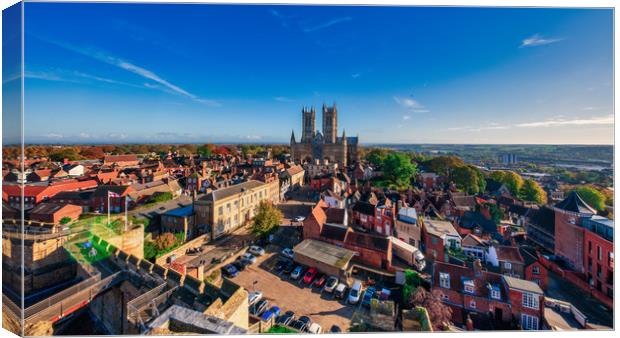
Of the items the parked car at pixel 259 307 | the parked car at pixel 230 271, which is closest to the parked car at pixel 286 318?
the parked car at pixel 259 307

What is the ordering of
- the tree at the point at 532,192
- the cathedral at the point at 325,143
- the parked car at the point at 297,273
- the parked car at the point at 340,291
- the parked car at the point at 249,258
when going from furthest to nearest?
the cathedral at the point at 325,143, the tree at the point at 532,192, the parked car at the point at 249,258, the parked car at the point at 297,273, the parked car at the point at 340,291

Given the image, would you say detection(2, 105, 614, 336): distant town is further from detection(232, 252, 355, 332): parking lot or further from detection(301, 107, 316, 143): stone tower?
detection(301, 107, 316, 143): stone tower

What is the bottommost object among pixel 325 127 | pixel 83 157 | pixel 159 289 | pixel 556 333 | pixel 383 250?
pixel 383 250

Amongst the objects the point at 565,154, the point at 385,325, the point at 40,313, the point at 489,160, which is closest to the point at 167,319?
the point at 40,313

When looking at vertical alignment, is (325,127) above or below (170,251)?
above

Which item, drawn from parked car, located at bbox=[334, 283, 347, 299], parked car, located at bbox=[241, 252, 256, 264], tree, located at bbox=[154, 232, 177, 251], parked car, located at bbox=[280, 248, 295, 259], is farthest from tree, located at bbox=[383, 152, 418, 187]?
tree, located at bbox=[154, 232, 177, 251]

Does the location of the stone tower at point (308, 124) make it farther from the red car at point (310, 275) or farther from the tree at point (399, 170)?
the red car at point (310, 275)

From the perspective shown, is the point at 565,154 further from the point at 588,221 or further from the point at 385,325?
the point at 385,325
